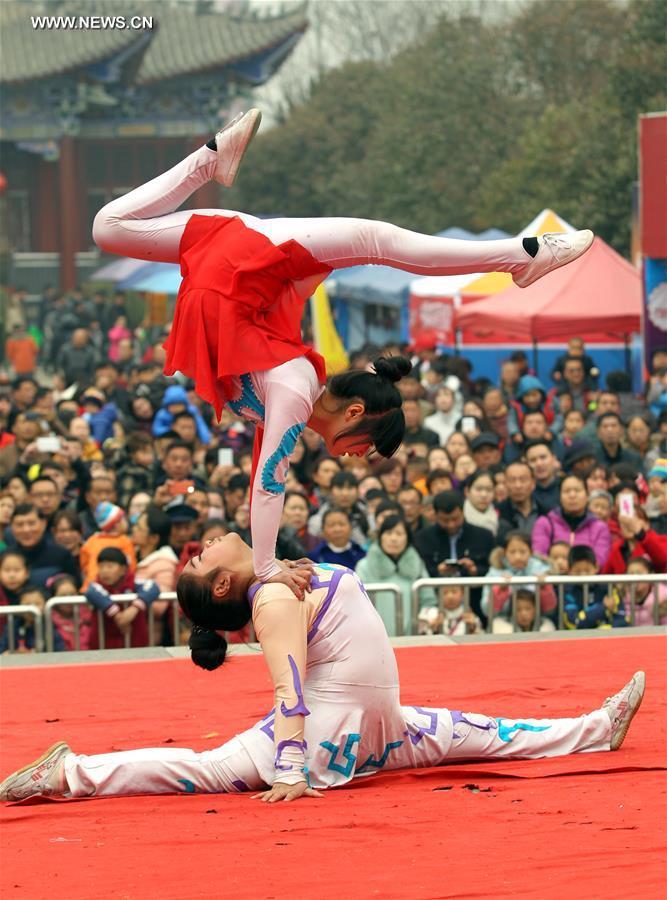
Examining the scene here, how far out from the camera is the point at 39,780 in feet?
15.2

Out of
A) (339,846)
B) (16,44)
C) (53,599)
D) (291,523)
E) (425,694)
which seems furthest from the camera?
(16,44)

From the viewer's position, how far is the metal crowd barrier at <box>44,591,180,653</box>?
23.1 feet

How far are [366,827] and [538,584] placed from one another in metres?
3.38

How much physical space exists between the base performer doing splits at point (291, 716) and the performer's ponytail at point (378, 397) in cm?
43

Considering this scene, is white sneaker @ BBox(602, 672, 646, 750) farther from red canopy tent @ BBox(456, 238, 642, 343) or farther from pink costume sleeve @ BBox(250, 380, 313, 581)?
red canopy tent @ BBox(456, 238, 642, 343)

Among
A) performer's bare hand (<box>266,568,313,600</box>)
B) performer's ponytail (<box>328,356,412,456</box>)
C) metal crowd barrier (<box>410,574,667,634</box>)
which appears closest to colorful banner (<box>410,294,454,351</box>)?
metal crowd barrier (<box>410,574,667,634</box>)

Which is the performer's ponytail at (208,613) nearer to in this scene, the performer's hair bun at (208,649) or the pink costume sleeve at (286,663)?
the performer's hair bun at (208,649)

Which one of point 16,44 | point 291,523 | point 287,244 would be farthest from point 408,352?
point 16,44

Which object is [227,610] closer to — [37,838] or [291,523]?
[37,838]

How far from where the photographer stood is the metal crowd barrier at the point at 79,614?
7029mm

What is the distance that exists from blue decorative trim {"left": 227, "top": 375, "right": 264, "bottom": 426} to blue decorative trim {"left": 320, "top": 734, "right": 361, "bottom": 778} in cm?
103

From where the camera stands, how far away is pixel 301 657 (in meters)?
4.58

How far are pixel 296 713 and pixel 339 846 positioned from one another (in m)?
0.55

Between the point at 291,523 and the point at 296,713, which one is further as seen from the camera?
the point at 291,523
